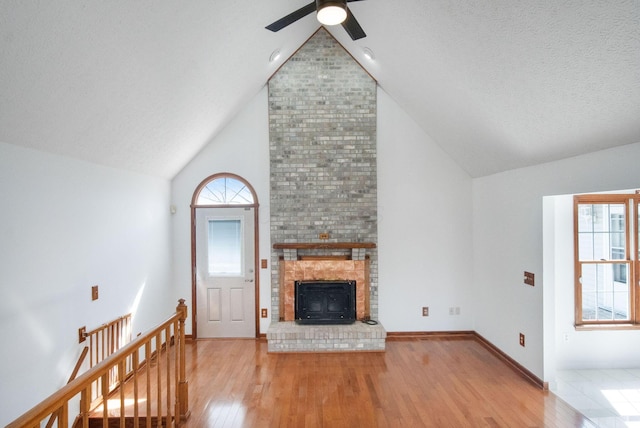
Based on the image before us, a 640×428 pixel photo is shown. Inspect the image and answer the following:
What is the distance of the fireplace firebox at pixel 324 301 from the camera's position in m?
4.59

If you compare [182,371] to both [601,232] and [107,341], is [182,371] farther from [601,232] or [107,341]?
[601,232]

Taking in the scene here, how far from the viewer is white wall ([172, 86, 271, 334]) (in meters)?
4.75

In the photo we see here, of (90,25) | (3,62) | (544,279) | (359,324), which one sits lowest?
(359,324)

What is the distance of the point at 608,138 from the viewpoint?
8.16 feet

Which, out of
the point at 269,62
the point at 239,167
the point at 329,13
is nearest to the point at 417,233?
the point at 239,167

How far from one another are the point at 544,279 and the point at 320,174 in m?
2.89

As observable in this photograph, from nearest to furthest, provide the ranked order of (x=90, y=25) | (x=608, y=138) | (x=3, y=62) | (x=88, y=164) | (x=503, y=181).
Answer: (x=3, y=62), (x=90, y=25), (x=608, y=138), (x=88, y=164), (x=503, y=181)

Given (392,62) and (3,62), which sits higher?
(392,62)

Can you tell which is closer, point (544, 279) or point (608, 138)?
point (608, 138)

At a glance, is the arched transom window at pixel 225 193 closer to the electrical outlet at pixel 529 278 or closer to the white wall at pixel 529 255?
the white wall at pixel 529 255

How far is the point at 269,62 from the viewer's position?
4.17m

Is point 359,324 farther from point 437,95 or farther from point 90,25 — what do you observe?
point 90,25

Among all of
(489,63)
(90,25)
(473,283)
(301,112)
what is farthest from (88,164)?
(473,283)

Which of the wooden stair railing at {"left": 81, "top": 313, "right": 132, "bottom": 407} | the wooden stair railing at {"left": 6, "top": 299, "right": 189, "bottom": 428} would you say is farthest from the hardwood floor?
the wooden stair railing at {"left": 81, "top": 313, "right": 132, "bottom": 407}
